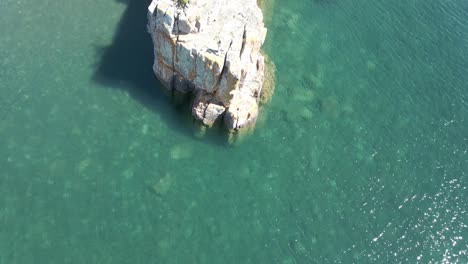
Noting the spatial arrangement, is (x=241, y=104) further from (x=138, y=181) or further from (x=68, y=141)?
(x=68, y=141)

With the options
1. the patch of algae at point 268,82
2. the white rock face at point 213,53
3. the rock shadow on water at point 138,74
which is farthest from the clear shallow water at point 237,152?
the white rock face at point 213,53

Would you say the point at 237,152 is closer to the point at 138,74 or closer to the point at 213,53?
the point at 213,53

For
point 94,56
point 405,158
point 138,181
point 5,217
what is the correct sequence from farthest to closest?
point 94,56, point 405,158, point 138,181, point 5,217

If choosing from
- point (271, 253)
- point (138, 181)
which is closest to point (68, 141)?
point (138, 181)

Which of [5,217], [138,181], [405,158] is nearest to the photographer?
[5,217]

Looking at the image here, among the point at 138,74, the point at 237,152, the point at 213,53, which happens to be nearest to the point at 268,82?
the point at 237,152

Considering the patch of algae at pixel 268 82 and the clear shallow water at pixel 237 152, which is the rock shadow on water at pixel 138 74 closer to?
the clear shallow water at pixel 237 152

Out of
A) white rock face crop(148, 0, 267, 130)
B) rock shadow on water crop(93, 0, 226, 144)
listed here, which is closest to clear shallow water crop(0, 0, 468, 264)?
rock shadow on water crop(93, 0, 226, 144)
